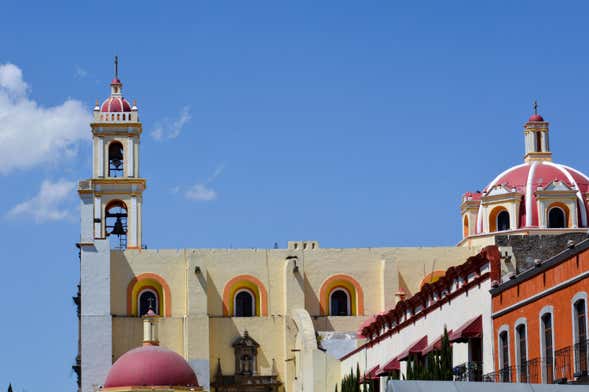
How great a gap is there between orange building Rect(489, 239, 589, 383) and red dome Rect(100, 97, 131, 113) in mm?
42238

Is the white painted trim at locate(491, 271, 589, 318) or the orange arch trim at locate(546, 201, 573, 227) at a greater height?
the orange arch trim at locate(546, 201, 573, 227)

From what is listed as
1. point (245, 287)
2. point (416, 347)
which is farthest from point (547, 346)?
point (245, 287)

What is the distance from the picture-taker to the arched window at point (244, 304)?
84.8 metres

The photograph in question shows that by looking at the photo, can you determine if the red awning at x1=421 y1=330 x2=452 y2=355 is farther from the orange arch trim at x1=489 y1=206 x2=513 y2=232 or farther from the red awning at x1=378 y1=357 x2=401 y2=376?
the orange arch trim at x1=489 y1=206 x2=513 y2=232

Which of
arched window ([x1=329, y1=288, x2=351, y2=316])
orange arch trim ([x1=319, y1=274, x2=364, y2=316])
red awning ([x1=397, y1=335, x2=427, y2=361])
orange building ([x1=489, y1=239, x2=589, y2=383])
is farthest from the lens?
arched window ([x1=329, y1=288, x2=351, y2=316])

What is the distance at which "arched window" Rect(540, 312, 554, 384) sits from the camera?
40.7m

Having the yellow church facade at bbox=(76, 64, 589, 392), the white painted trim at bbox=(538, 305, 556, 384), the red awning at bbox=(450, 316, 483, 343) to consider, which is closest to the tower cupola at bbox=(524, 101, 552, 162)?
the yellow church facade at bbox=(76, 64, 589, 392)

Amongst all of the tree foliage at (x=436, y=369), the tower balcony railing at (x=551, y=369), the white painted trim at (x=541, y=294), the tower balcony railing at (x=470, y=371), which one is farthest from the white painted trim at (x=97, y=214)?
the tower balcony railing at (x=551, y=369)

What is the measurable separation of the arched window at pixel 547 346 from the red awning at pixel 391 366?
54.8 feet

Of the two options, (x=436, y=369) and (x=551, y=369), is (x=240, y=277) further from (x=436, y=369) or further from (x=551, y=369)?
(x=551, y=369)

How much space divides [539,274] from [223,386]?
41.8m

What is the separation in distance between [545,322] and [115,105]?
47451 mm

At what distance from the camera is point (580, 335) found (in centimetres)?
3919

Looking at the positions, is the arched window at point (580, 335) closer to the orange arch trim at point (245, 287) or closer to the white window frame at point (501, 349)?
the white window frame at point (501, 349)
